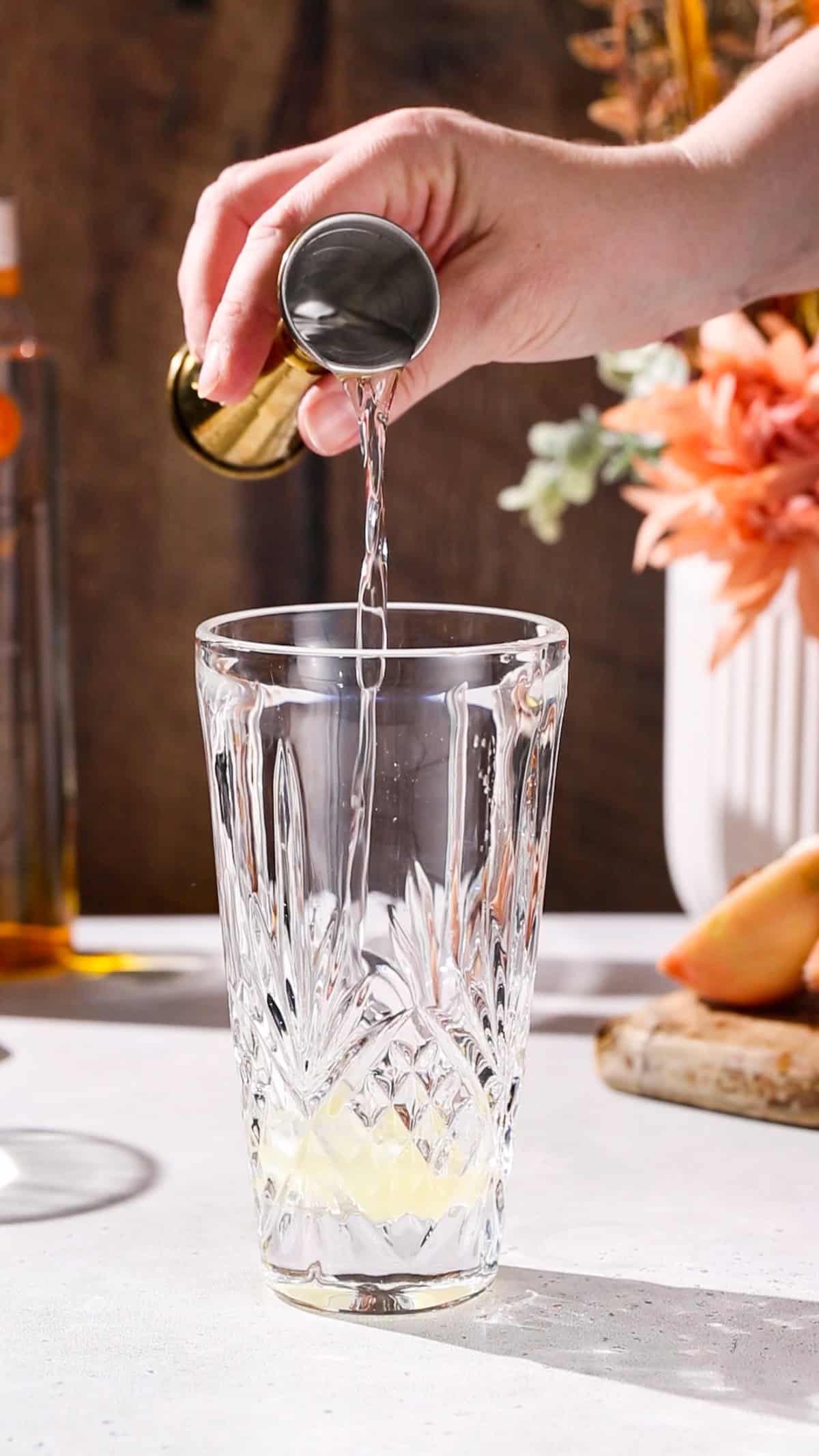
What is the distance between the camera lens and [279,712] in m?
0.60

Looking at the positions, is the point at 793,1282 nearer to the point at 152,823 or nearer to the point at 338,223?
the point at 338,223

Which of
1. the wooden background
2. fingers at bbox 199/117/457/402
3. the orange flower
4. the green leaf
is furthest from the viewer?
the wooden background

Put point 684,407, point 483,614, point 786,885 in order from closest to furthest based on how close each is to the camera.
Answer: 1. point 483,614
2. point 786,885
3. point 684,407

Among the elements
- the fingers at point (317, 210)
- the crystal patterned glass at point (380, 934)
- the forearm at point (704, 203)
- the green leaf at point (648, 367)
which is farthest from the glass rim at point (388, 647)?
the green leaf at point (648, 367)

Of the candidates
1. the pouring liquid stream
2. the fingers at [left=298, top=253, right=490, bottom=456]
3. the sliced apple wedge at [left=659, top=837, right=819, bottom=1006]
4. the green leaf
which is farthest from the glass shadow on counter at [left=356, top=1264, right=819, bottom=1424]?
the green leaf

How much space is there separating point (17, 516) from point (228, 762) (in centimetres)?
45

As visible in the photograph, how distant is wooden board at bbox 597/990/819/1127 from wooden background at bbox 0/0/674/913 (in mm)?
615

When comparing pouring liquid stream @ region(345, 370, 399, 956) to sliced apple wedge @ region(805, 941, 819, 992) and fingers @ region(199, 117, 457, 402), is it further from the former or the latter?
sliced apple wedge @ region(805, 941, 819, 992)

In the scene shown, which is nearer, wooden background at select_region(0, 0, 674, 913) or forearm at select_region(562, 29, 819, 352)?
forearm at select_region(562, 29, 819, 352)

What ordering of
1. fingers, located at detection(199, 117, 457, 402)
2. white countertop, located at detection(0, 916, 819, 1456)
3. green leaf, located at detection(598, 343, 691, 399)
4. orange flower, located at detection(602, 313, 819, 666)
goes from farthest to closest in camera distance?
green leaf, located at detection(598, 343, 691, 399) → orange flower, located at detection(602, 313, 819, 666) → fingers, located at detection(199, 117, 457, 402) → white countertop, located at detection(0, 916, 819, 1456)

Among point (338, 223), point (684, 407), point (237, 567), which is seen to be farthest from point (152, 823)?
point (338, 223)

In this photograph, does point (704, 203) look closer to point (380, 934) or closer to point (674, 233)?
point (674, 233)

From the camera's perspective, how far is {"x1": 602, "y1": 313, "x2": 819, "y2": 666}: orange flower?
956mm

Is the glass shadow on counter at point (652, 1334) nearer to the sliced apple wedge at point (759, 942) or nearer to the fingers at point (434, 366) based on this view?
the sliced apple wedge at point (759, 942)
